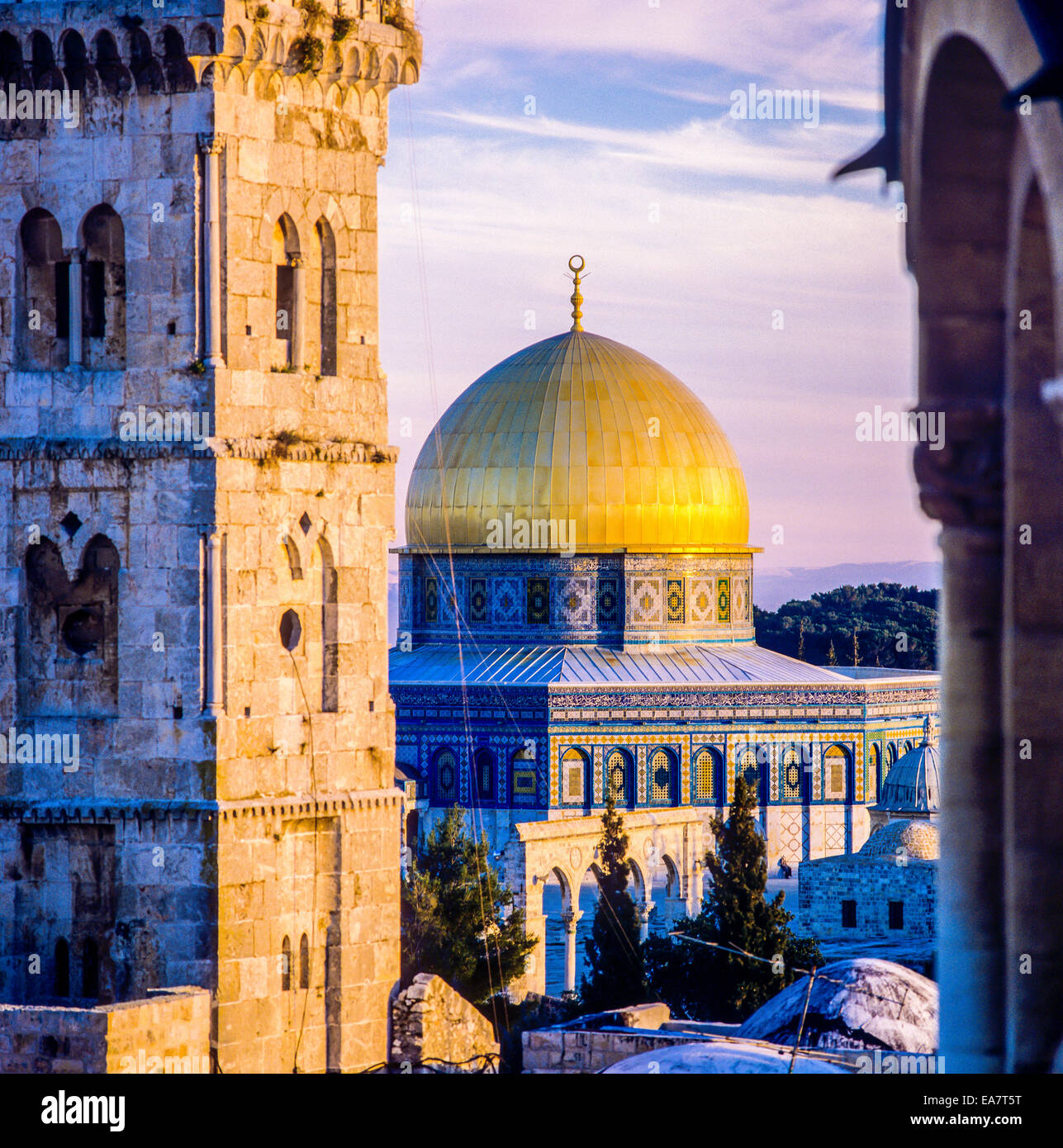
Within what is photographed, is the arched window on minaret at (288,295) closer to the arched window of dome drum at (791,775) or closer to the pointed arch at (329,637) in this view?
the pointed arch at (329,637)

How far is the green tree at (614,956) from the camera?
3130 cm

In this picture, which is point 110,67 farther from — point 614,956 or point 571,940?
point 571,940

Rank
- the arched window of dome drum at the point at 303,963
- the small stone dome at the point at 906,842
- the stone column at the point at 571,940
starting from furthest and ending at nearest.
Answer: the stone column at the point at 571,940, the small stone dome at the point at 906,842, the arched window of dome drum at the point at 303,963

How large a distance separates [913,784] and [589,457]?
12.8 meters

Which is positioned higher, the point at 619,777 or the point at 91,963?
the point at 91,963

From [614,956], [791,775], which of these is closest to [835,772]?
[791,775]

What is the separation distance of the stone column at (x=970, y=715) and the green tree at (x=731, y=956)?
19701 millimetres

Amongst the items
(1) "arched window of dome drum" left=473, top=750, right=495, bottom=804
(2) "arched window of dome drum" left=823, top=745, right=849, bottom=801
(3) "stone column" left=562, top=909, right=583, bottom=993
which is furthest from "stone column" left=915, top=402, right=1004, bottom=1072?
(2) "arched window of dome drum" left=823, top=745, right=849, bottom=801

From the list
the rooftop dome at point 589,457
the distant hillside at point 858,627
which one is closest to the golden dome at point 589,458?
the rooftop dome at point 589,457

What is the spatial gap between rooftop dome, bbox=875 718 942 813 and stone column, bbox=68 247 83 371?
2666 centimetres

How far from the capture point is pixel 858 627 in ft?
276

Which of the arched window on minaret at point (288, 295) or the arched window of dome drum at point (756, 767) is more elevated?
the arched window on minaret at point (288, 295)

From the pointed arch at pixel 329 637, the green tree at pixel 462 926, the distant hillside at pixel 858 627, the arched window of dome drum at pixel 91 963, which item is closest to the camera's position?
the arched window of dome drum at pixel 91 963

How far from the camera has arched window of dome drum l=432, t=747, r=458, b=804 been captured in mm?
51125
